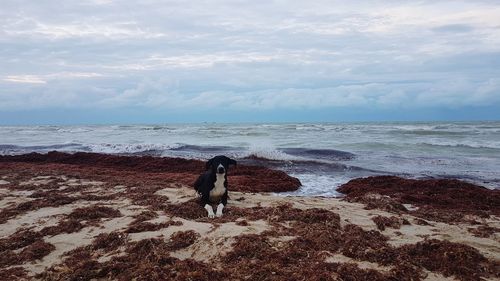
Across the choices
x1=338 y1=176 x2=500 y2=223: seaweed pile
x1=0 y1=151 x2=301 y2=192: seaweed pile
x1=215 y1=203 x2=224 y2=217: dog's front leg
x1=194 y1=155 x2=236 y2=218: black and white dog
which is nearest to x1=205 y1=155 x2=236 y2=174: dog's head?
x1=194 y1=155 x2=236 y2=218: black and white dog

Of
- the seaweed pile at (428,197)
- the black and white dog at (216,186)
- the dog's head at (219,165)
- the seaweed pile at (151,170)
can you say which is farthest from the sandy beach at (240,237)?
the seaweed pile at (151,170)

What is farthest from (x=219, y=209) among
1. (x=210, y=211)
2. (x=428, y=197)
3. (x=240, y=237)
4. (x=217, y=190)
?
(x=428, y=197)

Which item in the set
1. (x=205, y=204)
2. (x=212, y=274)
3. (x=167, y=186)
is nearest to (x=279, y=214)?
(x=205, y=204)

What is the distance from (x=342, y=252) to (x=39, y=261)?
12.0 feet

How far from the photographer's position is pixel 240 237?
5.37 metres

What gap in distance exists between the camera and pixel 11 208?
753cm

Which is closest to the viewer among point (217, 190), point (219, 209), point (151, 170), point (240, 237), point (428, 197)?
point (240, 237)

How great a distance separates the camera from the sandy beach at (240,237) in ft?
14.9

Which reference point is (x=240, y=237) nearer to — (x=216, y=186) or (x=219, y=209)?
(x=219, y=209)

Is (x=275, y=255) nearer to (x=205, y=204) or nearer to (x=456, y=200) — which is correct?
(x=205, y=204)

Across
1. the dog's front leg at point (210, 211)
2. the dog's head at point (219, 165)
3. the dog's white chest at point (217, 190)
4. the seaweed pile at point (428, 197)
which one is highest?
the dog's head at point (219, 165)

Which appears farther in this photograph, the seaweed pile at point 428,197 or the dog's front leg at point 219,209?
the seaweed pile at point 428,197

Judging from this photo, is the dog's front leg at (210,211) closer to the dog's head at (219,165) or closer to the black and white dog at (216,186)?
the black and white dog at (216,186)

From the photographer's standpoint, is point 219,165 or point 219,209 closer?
point 219,209
